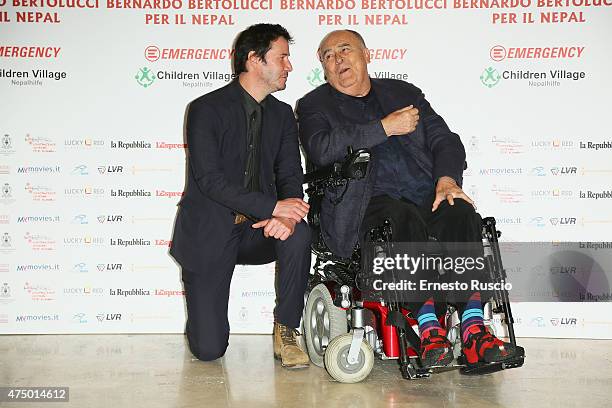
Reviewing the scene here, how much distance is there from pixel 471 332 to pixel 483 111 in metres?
1.80

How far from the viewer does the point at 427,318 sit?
8.62ft

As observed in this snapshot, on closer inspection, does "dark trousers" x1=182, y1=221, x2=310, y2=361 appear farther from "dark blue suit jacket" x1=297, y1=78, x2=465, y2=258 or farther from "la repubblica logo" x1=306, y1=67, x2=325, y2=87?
"la repubblica logo" x1=306, y1=67, x2=325, y2=87

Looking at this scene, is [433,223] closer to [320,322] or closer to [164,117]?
[320,322]

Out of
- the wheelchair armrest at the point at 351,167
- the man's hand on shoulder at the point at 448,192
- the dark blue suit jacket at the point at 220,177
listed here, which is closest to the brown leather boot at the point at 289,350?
the dark blue suit jacket at the point at 220,177

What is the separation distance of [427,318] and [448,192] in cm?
56

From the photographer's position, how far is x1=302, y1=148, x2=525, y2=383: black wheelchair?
2574 millimetres

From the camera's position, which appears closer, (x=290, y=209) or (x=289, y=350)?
(x=290, y=209)

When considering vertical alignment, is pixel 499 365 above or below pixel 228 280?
below

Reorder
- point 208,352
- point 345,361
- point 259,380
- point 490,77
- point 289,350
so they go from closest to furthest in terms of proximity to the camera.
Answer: point 345,361 < point 259,380 < point 289,350 < point 208,352 < point 490,77

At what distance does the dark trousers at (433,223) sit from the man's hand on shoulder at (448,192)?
18 mm

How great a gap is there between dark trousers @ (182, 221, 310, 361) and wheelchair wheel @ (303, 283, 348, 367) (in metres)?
0.12

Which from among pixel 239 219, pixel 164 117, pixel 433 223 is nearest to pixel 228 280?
pixel 239 219

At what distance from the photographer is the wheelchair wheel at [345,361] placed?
2805mm

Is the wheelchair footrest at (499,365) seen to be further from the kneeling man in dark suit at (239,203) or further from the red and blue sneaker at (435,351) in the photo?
the kneeling man in dark suit at (239,203)
